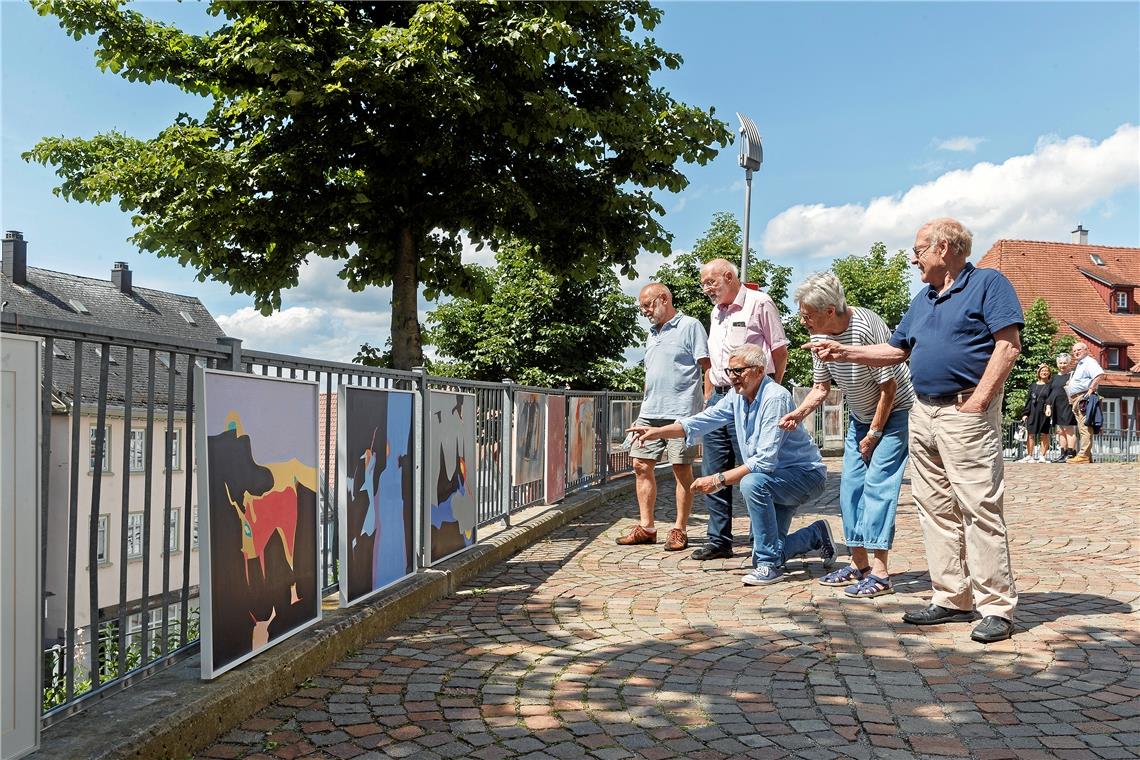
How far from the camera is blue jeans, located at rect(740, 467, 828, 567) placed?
264 inches

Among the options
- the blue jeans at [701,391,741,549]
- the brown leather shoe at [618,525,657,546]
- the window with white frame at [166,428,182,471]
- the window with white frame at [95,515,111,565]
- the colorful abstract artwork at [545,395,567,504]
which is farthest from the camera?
the colorful abstract artwork at [545,395,567,504]

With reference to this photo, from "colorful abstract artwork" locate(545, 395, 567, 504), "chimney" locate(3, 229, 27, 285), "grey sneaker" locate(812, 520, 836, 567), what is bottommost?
"grey sneaker" locate(812, 520, 836, 567)

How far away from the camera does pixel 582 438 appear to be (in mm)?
12406

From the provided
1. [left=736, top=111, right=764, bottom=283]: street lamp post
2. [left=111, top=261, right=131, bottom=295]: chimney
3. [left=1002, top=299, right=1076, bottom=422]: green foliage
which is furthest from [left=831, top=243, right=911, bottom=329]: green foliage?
[left=736, top=111, right=764, bottom=283]: street lamp post

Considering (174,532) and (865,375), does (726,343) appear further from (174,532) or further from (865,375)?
(174,532)

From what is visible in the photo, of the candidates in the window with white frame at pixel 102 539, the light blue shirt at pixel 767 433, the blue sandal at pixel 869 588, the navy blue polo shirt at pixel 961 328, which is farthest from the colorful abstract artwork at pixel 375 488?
the navy blue polo shirt at pixel 961 328

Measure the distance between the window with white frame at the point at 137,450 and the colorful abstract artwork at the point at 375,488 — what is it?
151cm

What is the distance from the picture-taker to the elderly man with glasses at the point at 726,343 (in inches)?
299

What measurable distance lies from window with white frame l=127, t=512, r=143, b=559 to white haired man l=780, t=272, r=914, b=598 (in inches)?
152

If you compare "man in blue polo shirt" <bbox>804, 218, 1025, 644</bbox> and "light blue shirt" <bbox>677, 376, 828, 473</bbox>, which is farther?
"light blue shirt" <bbox>677, 376, 828, 473</bbox>

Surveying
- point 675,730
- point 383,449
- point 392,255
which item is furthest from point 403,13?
point 675,730

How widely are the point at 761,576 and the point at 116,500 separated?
14.2 feet

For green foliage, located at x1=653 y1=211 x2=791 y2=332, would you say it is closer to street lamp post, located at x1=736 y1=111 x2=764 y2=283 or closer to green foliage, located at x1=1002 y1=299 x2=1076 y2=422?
green foliage, located at x1=1002 y1=299 x2=1076 y2=422

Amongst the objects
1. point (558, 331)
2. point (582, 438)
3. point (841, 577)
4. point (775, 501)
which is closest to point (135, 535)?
point (775, 501)
